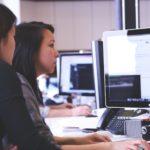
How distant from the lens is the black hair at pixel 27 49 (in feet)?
5.83

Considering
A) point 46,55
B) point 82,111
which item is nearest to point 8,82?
point 46,55

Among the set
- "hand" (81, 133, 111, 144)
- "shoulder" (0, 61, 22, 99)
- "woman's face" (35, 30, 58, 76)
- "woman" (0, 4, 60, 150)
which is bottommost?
"hand" (81, 133, 111, 144)

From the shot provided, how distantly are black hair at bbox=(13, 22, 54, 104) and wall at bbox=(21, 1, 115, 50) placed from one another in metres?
5.42

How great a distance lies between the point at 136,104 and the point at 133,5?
1.09m

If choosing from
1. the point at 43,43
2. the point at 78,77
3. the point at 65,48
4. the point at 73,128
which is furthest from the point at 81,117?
the point at 65,48

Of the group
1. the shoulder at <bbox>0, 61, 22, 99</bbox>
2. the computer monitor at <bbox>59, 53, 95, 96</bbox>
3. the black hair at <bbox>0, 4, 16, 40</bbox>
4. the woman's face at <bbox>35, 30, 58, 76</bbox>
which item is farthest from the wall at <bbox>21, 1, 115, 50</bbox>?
the shoulder at <bbox>0, 61, 22, 99</bbox>

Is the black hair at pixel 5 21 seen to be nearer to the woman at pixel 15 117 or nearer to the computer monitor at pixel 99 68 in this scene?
the woman at pixel 15 117

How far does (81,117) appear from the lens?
2623 millimetres

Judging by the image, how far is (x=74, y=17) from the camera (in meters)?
7.25

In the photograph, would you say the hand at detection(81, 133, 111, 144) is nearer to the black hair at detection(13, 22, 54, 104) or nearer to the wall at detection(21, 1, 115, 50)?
the black hair at detection(13, 22, 54, 104)

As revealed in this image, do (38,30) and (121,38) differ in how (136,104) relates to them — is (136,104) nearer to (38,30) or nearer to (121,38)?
(121,38)

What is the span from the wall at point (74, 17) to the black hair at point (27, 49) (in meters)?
5.42

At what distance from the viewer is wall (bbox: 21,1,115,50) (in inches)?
284

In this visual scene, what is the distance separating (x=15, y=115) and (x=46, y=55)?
28.4 inches
